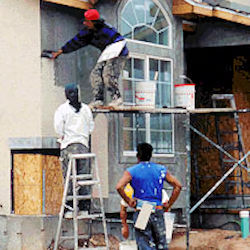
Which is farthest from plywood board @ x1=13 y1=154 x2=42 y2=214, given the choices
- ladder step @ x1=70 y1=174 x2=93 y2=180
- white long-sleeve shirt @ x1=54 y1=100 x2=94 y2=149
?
ladder step @ x1=70 y1=174 x2=93 y2=180

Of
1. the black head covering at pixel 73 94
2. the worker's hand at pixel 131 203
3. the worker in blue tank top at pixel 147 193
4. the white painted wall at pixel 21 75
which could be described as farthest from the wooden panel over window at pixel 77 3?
the worker's hand at pixel 131 203

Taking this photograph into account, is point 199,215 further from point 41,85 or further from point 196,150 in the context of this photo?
point 41,85

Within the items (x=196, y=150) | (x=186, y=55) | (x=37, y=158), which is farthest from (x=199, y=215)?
(x=37, y=158)

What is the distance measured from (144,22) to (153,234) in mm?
5206

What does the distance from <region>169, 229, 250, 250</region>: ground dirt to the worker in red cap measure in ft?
9.98

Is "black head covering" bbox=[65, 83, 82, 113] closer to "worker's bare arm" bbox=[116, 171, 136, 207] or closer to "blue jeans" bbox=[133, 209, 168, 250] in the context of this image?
"worker's bare arm" bbox=[116, 171, 136, 207]

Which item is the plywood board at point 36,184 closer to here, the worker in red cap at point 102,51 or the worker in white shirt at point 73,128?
the worker in white shirt at point 73,128

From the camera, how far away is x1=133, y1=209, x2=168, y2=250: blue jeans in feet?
28.7

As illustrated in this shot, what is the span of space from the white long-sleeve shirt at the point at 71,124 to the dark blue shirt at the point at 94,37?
1117 mm

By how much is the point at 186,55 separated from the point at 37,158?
518 cm

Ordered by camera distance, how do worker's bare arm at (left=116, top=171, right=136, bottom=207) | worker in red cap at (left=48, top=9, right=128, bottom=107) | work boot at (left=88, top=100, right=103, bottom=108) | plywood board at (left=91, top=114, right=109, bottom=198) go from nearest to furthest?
worker's bare arm at (left=116, top=171, right=136, bottom=207), worker in red cap at (left=48, top=9, right=128, bottom=107), work boot at (left=88, top=100, right=103, bottom=108), plywood board at (left=91, top=114, right=109, bottom=198)

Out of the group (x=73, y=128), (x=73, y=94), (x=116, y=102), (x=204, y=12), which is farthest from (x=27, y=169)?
(x=204, y=12)

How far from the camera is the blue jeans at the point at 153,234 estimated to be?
344 inches

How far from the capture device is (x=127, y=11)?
12609 mm
